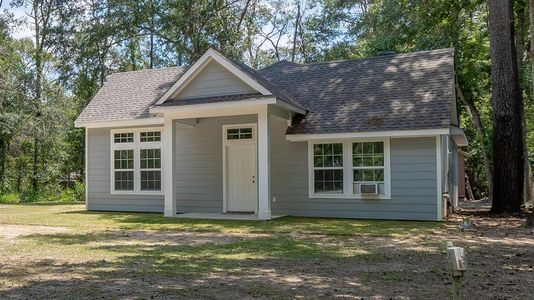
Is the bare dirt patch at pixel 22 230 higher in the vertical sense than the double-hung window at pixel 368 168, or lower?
lower

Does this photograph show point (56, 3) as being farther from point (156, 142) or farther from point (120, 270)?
point (120, 270)

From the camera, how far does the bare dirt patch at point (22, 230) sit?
9.91 m

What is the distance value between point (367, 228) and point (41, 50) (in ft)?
73.7

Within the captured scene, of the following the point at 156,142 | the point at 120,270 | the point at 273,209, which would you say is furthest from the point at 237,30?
the point at 120,270

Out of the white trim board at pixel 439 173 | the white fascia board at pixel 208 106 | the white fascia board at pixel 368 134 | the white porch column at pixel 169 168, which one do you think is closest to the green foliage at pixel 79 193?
the white porch column at pixel 169 168

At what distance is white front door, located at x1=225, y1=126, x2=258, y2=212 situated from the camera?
46.9 ft

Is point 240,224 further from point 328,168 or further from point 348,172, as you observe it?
point 348,172

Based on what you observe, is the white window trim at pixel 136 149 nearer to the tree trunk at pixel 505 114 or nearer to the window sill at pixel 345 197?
the window sill at pixel 345 197

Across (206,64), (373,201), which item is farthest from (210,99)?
(373,201)

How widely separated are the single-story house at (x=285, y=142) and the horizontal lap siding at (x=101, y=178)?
0.11 ft

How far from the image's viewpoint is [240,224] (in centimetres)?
1173

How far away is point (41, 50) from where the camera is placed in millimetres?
26703

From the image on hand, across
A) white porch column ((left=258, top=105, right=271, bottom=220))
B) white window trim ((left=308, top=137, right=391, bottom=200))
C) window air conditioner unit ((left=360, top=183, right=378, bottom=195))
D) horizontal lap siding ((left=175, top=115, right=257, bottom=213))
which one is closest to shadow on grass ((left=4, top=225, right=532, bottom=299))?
white porch column ((left=258, top=105, right=271, bottom=220))

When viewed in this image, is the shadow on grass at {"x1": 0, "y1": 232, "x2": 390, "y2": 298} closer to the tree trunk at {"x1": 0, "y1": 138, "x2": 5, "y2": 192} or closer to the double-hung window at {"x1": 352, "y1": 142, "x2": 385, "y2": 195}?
the double-hung window at {"x1": 352, "y1": 142, "x2": 385, "y2": 195}
